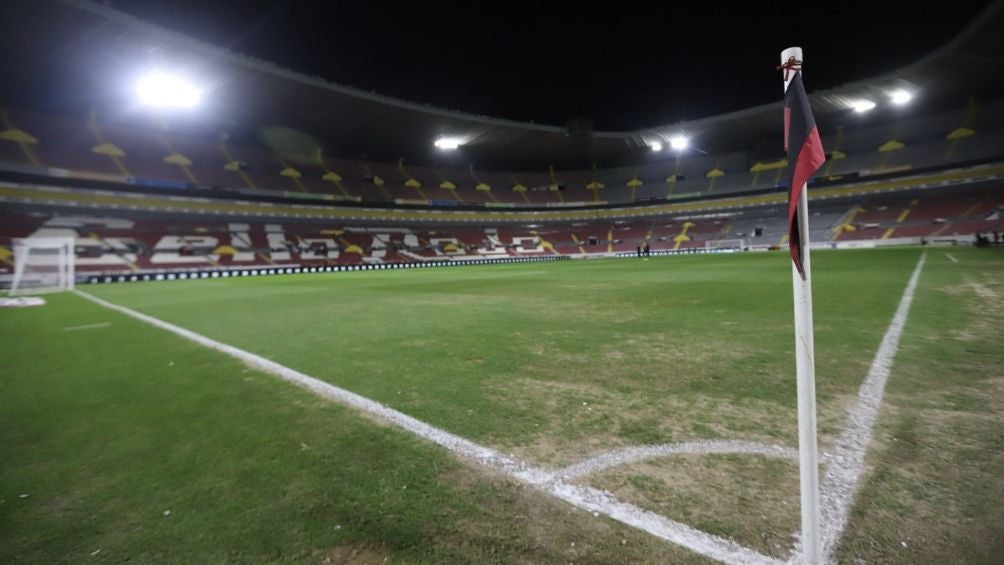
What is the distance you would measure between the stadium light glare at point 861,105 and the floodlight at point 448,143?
40.1 m

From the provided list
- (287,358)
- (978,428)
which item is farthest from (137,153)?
(978,428)

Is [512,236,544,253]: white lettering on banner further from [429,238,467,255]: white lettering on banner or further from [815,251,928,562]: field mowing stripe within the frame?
[815,251,928,562]: field mowing stripe

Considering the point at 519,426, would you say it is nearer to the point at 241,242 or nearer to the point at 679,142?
the point at 241,242

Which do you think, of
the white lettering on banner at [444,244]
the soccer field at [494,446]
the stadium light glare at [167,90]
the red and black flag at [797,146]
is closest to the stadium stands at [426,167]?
the white lettering on banner at [444,244]

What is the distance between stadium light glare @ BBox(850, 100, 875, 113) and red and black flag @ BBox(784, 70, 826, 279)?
52.0m

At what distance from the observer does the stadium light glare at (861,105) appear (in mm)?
38281

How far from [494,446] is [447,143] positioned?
48380 mm

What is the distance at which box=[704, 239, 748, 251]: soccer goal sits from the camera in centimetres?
4481

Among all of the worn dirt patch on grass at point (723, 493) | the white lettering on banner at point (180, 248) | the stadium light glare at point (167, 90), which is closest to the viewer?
the worn dirt patch on grass at point (723, 493)

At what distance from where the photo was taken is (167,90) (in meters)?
28.9

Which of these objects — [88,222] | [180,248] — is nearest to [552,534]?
[180,248]

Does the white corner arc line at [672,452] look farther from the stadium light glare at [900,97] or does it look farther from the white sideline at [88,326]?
the stadium light glare at [900,97]

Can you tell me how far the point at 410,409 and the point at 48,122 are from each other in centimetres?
4705

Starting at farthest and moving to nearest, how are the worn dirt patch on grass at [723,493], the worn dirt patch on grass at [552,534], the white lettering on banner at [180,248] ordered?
the white lettering on banner at [180,248] → the worn dirt patch on grass at [723,493] → the worn dirt patch on grass at [552,534]
